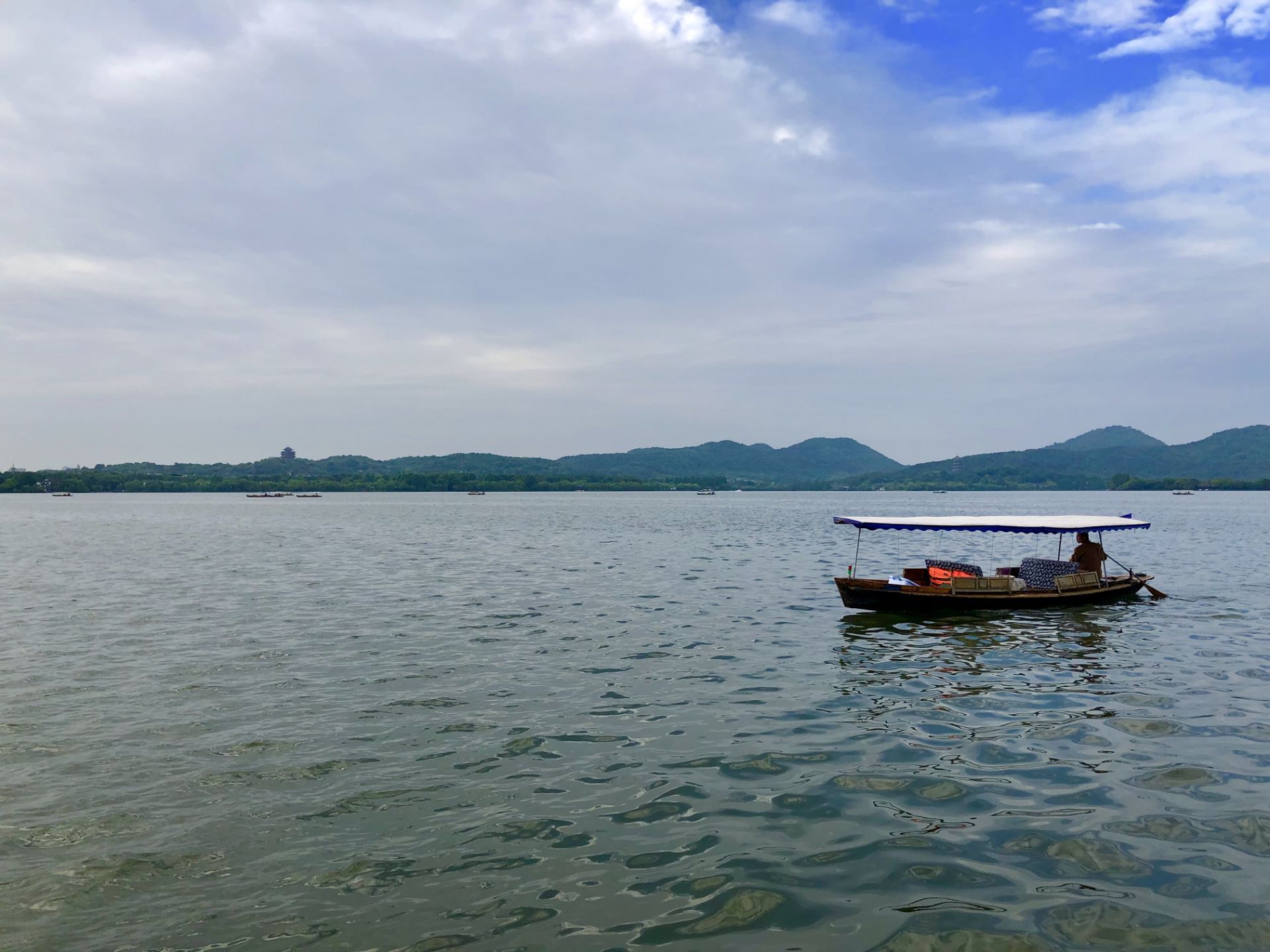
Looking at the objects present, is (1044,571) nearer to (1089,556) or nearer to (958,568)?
(1089,556)

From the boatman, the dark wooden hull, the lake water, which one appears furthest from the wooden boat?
the lake water

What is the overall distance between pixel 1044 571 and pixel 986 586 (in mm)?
3892

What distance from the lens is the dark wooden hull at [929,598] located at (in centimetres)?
2980

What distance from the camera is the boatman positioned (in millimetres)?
33938

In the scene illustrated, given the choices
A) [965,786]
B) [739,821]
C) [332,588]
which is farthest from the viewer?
[332,588]

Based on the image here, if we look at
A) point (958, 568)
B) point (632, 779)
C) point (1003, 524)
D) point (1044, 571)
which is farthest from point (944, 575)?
point (632, 779)

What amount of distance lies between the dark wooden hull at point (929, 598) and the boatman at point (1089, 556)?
2810 mm

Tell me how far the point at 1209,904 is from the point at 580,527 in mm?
84693

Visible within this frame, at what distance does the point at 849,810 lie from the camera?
39.4 feet

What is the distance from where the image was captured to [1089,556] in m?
34.1

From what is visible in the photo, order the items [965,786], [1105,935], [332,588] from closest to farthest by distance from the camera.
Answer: [1105,935], [965,786], [332,588]

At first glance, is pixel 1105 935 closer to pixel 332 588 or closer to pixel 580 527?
pixel 332 588

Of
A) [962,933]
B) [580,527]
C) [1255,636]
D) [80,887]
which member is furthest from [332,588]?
[580,527]

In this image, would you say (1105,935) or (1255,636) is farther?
(1255,636)
